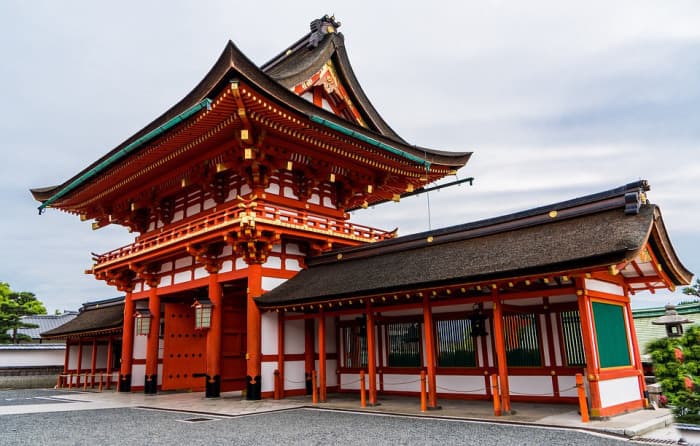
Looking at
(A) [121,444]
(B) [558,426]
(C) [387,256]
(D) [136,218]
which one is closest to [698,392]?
(B) [558,426]

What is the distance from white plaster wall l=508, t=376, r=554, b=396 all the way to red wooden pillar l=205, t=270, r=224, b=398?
962 centimetres

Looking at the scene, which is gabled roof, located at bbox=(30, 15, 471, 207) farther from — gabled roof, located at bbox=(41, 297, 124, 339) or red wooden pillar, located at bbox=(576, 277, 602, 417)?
red wooden pillar, located at bbox=(576, 277, 602, 417)

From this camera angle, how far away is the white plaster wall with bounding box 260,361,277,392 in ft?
52.9

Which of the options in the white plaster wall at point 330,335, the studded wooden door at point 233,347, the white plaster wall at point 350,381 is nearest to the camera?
the white plaster wall at point 350,381

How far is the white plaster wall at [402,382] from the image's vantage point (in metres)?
15.1

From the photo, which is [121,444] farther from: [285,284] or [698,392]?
[698,392]

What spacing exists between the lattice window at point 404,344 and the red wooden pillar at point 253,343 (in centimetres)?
413

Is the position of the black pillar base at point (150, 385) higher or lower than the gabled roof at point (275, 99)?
lower

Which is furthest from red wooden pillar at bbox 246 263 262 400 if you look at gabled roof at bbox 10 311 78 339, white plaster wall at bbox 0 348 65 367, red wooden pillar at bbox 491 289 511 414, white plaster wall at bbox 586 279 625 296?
gabled roof at bbox 10 311 78 339

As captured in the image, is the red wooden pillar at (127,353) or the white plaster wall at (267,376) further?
the red wooden pillar at (127,353)

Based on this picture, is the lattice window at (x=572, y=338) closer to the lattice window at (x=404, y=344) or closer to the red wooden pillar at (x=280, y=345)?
the lattice window at (x=404, y=344)

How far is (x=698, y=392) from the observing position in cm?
840

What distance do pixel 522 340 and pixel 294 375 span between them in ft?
25.0

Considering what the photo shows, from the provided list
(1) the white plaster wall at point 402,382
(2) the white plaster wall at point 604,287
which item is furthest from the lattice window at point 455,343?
(2) the white plaster wall at point 604,287
